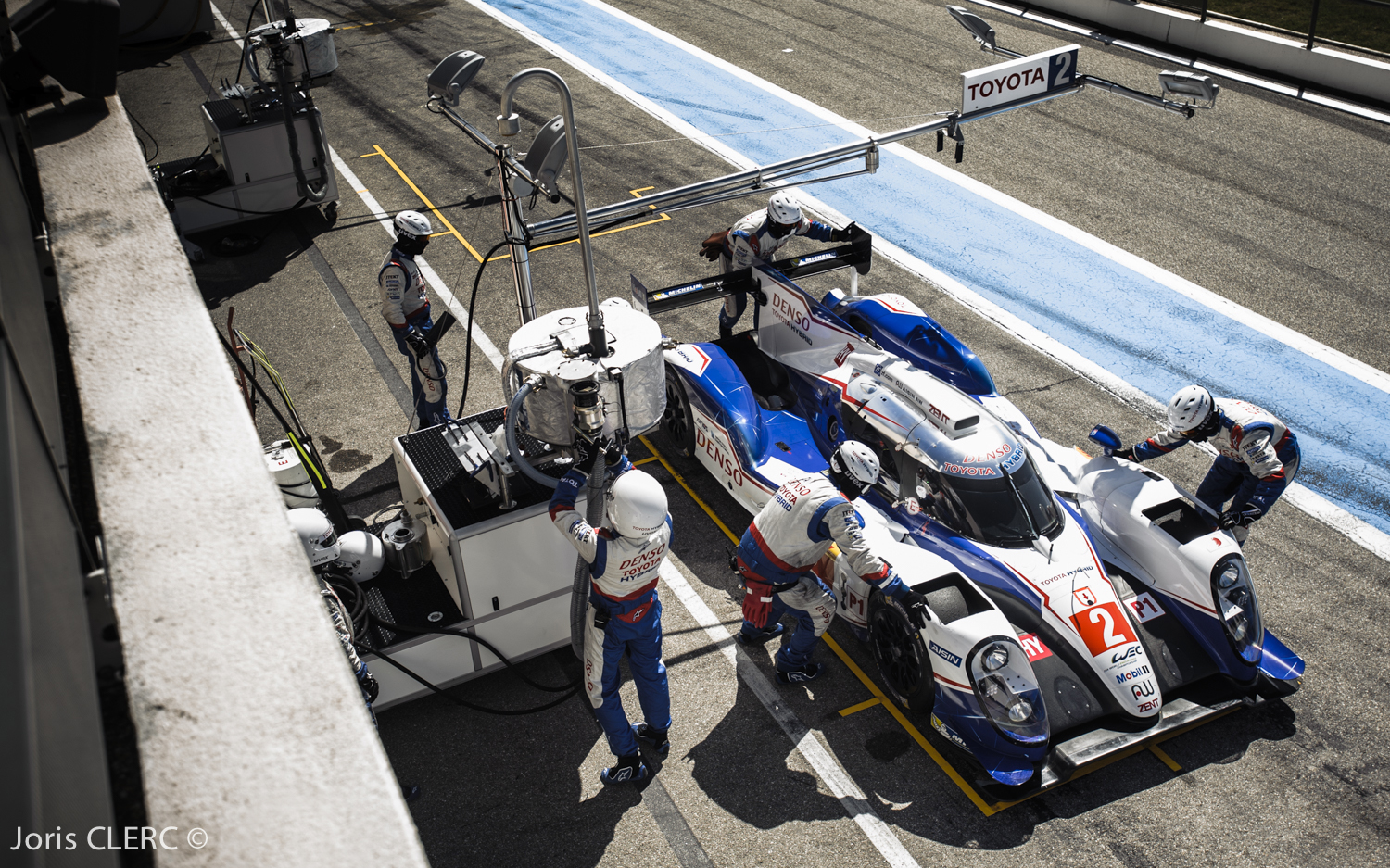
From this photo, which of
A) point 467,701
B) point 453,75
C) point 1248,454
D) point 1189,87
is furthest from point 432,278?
point 1248,454

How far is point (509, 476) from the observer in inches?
257

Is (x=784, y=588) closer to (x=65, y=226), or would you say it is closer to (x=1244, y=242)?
(x=65, y=226)

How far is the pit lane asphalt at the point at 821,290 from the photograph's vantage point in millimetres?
6047

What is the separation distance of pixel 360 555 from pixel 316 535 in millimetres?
558

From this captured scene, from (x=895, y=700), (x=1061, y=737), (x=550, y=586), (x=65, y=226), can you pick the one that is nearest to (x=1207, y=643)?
(x=1061, y=737)

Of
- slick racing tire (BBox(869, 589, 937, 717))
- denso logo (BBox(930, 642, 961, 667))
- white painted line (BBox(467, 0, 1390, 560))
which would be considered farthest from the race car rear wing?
denso logo (BBox(930, 642, 961, 667))

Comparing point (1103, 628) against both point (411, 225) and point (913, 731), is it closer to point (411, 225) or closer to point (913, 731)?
point (913, 731)

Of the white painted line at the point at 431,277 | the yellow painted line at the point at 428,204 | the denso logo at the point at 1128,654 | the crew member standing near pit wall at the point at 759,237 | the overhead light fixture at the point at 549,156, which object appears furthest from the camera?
the yellow painted line at the point at 428,204

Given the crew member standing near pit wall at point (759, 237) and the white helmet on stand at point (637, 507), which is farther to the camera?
the crew member standing near pit wall at point (759, 237)

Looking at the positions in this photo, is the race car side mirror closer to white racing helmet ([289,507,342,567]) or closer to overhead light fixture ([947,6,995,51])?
overhead light fixture ([947,6,995,51])

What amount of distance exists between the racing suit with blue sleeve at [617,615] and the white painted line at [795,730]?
2.87ft

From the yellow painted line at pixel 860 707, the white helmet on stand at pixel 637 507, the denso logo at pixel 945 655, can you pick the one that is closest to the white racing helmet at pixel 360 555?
the white helmet on stand at pixel 637 507

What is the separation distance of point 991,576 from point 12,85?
7.31 meters

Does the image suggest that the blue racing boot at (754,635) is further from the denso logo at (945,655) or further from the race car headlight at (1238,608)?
the race car headlight at (1238,608)
